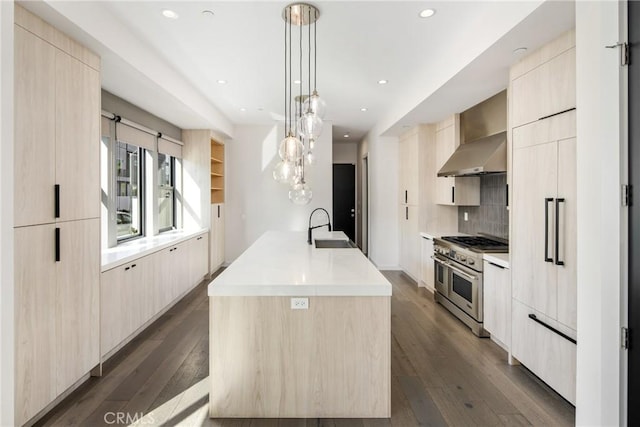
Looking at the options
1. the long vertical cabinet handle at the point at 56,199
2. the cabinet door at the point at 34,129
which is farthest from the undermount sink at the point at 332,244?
the cabinet door at the point at 34,129

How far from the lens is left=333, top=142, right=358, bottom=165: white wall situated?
30.6 ft

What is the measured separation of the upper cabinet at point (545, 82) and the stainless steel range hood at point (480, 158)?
0.68m

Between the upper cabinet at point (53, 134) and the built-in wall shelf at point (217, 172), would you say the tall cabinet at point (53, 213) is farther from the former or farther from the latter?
the built-in wall shelf at point (217, 172)

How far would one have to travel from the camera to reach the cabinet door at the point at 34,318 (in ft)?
6.58

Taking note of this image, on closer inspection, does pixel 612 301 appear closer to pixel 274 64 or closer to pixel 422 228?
pixel 274 64

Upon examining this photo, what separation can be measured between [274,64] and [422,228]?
324 centimetres

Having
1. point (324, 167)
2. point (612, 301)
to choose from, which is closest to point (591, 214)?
point (612, 301)

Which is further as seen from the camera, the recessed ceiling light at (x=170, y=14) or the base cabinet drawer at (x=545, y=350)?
the recessed ceiling light at (x=170, y=14)

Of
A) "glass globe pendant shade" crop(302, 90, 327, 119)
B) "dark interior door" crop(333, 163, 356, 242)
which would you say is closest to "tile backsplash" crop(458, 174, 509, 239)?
"glass globe pendant shade" crop(302, 90, 327, 119)

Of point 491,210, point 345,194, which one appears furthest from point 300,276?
point 345,194

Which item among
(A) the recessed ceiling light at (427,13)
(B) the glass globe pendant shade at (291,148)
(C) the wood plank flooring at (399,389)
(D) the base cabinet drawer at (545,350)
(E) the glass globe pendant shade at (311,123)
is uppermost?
(A) the recessed ceiling light at (427,13)

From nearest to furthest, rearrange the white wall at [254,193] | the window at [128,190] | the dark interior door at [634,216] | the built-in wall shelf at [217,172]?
1. the dark interior door at [634,216]
2. the window at [128,190]
3. the built-in wall shelf at [217,172]
4. the white wall at [254,193]

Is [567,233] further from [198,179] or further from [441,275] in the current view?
[198,179]

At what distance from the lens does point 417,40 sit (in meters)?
3.16
